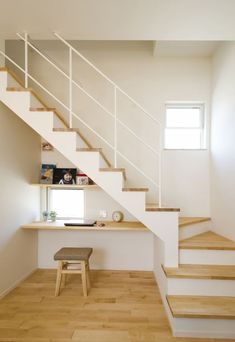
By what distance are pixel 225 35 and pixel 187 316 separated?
2.74 metres

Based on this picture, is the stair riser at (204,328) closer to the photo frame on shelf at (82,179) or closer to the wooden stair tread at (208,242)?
the wooden stair tread at (208,242)

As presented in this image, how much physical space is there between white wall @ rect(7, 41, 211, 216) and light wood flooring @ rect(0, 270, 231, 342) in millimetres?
1433

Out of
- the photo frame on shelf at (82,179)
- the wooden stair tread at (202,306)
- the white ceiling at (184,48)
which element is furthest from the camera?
the photo frame on shelf at (82,179)

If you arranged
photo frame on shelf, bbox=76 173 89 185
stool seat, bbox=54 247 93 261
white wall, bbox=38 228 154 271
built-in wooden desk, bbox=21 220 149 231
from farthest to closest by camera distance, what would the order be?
white wall, bbox=38 228 154 271 < photo frame on shelf, bbox=76 173 89 185 < built-in wooden desk, bbox=21 220 149 231 < stool seat, bbox=54 247 93 261

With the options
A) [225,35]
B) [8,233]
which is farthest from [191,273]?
[225,35]

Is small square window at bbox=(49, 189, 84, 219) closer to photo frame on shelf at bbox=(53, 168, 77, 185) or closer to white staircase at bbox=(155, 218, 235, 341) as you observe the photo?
photo frame on shelf at bbox=(53, 168, 77, 185)

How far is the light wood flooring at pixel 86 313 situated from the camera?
223cm

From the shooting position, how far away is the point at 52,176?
12.6 feet

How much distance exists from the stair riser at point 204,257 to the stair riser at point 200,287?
283 mm

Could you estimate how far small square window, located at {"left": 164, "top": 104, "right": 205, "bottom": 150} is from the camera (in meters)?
4.00

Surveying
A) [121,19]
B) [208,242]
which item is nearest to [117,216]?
[208,242]

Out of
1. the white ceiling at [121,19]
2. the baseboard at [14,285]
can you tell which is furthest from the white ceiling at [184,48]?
the baseboard at [14,285]

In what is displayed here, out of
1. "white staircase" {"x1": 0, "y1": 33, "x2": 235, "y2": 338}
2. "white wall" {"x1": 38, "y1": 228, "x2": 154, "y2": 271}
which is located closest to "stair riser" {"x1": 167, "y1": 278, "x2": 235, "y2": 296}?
"white staircase" {"x1": 0, "y1": 33, "x2": 235, "y2": 338}

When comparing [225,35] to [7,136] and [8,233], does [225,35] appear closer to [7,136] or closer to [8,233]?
[7,136]
